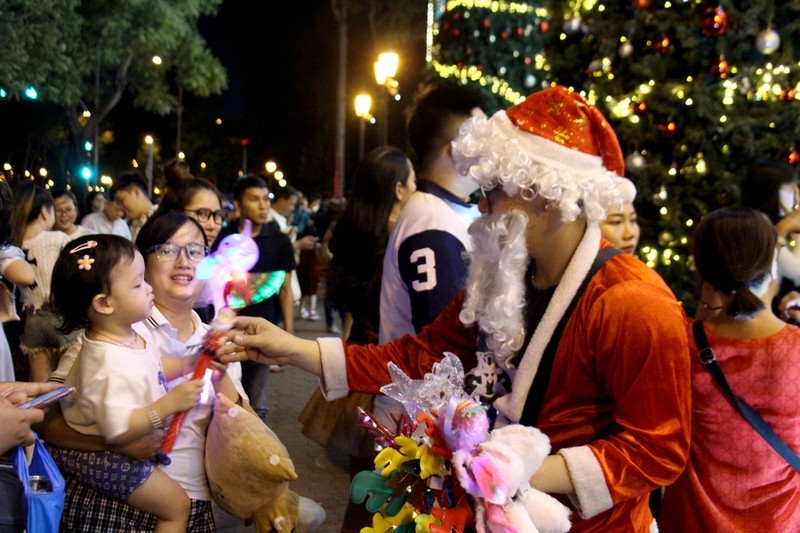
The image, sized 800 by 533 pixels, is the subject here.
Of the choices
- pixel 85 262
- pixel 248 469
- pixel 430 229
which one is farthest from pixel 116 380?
pixel 430 229

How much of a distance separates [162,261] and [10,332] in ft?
12.4

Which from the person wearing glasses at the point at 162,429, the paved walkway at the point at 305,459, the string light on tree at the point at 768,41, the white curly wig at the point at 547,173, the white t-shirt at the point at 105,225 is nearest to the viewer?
the white curly wig at the point at 547,173

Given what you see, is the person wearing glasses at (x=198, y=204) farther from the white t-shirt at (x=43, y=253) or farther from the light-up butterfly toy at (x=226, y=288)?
the white t-shirt at (x=43, y=253)

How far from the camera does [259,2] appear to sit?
4022cm

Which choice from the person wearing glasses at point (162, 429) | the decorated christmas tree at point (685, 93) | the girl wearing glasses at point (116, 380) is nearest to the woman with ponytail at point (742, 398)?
the person wearing glasses at point (162, 429)

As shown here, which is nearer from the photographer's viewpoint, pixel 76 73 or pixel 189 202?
pixel 189 202

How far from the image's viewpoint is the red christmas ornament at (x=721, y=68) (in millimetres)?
6551

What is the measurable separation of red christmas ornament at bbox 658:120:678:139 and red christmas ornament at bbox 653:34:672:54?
0.72m

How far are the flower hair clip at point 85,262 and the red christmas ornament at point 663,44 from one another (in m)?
6.05

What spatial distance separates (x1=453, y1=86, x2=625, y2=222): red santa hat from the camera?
215cm

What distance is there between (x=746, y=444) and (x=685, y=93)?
4786mm

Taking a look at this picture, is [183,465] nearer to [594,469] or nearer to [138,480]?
[138,480]

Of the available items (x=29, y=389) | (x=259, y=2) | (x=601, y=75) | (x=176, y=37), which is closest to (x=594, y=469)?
(x=29, y=389)

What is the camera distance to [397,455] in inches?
75.2
